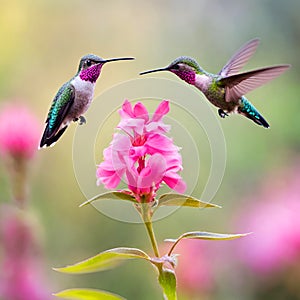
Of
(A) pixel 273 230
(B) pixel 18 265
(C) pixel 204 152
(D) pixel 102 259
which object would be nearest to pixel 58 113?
(D) pixel 102 259

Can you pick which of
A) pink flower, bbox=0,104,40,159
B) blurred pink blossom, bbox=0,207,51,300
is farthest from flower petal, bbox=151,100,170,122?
blurred pink blossom, bbox=0,207,51,300

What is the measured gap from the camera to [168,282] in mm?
470

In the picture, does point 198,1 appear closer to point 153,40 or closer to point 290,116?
point 153,40

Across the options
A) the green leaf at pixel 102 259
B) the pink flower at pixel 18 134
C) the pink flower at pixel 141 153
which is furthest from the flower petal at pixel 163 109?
the pink flower at pixel 18 134

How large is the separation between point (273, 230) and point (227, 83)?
825 mm

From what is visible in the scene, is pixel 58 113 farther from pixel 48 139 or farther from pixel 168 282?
pixel 168 282

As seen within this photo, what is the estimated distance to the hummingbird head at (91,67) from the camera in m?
0.38

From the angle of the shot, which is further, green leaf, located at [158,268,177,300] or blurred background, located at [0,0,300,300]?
blurred background, located at [0,0,300,300]

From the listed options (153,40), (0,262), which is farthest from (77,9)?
(0,262)

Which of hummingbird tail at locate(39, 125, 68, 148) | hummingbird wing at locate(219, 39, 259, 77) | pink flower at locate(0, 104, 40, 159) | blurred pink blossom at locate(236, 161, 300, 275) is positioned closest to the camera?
hummingbird tail at locate(39, 125, 68, 148)

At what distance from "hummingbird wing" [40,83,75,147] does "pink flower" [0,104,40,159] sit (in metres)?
0.46

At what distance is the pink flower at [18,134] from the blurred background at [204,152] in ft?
1.55

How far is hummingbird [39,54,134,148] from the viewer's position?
0.38 meters

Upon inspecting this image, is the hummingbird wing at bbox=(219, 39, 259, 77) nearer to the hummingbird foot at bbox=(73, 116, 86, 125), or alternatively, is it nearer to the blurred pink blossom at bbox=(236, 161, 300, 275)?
the hummingbird foot at bbox=(73, 116, 86, 125)
